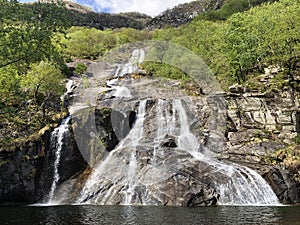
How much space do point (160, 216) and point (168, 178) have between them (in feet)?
21.8

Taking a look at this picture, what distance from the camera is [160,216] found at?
1733 centimetres

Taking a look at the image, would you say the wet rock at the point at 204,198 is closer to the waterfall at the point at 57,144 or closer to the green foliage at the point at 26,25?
the waterfall at the point at 57,144

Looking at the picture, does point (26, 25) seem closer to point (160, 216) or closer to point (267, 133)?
point (160, 216)

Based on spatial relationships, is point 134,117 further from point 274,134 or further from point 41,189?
point 274,134

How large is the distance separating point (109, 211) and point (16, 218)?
552 centimetres

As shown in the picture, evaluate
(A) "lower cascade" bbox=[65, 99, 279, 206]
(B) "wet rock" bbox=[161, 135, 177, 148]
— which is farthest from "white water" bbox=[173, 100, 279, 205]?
(B) "wet rock" bbox=[161, 135, 177, 148]

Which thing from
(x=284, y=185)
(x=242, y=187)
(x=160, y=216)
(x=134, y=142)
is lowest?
(x=160, y=216)

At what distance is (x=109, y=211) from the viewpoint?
19719 millimetres

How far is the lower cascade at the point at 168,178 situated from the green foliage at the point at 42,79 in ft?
36.9

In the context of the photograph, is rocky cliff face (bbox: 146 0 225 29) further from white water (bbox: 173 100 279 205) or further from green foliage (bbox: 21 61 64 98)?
white water (bbox: 173 100 279 205)

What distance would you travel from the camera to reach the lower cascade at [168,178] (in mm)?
22641

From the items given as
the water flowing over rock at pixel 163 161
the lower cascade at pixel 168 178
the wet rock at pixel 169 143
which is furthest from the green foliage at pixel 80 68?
the wet rock at pixel 169 143

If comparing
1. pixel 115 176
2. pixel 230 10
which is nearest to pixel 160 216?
pixel 115 176

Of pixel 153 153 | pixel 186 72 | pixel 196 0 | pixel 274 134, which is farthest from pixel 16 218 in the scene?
pixel 196 0
